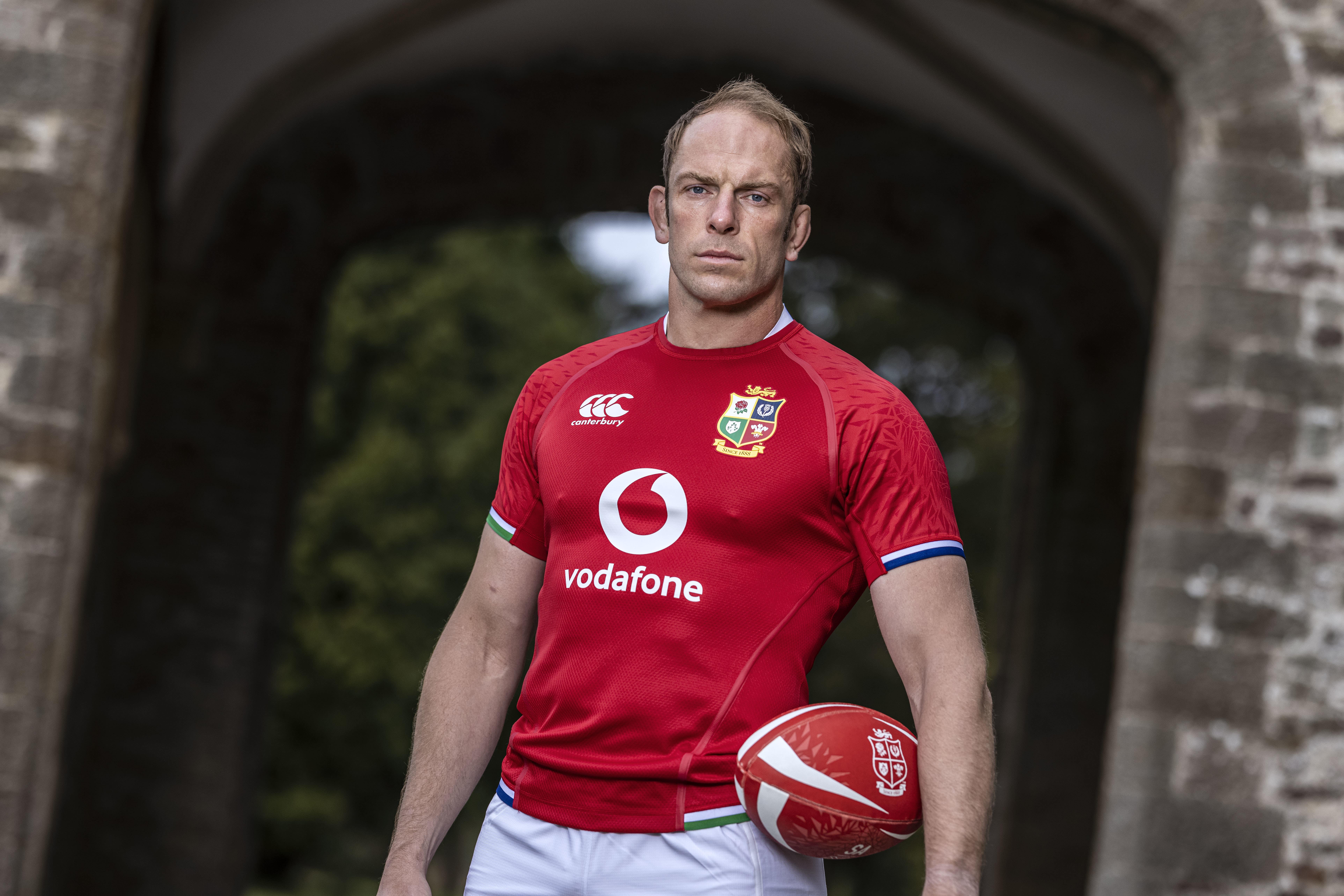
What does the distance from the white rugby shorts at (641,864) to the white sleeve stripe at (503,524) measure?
449 mm

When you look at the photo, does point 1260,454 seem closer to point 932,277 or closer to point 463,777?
point 463,777

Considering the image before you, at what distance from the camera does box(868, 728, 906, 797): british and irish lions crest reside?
1.97 metres

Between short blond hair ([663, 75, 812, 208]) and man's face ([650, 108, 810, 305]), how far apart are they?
11 mm

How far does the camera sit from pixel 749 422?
2102mm

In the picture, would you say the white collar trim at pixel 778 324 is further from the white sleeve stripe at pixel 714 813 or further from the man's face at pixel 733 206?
the white sleeve stripe at pixel 714 813

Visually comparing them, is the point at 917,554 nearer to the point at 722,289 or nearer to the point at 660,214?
the point at 722,289

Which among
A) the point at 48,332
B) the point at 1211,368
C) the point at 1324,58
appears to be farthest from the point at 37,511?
the point at 1324,58

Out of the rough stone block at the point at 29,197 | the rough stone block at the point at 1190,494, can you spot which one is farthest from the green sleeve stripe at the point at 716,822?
the rough stone block at the point at 29,197

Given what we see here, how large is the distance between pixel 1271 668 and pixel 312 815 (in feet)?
42.9

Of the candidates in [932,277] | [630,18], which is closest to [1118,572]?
[932,277]

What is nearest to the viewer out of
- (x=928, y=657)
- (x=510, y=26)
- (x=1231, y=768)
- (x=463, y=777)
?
(x=928, y=657)

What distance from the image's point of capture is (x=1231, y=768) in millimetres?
4141

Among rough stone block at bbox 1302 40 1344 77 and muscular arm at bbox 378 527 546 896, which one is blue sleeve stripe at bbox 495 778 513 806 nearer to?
muscular arm at bbox 378 527 546 896

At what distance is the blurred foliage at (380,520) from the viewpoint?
15672 mm
